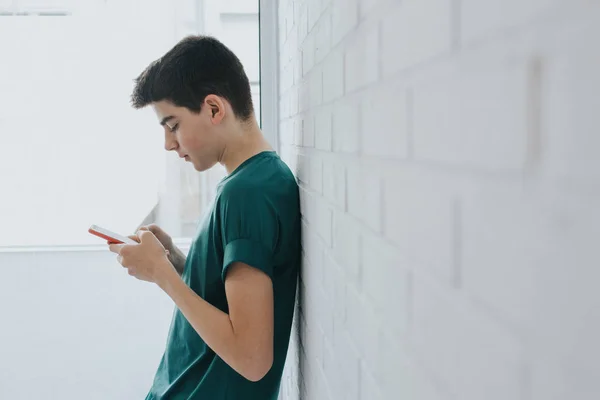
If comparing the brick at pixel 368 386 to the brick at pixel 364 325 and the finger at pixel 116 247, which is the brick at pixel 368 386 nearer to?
the brick at pixel 364 325

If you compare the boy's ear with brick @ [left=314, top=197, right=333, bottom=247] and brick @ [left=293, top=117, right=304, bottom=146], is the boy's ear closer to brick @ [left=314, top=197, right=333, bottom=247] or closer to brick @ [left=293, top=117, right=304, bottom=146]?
brick @ [left=293, top=117, right=304, bottom=146]

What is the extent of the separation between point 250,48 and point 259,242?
1407mm

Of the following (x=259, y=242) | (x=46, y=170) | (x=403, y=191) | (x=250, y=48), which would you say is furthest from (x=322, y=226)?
(x=46, y=170)

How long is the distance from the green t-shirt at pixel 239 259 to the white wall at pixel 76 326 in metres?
1.08

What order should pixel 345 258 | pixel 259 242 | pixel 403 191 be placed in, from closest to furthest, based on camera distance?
pixel 403 191 → pixel 345 258 → pixel 259 242

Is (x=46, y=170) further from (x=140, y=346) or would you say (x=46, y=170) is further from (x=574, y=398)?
(x=574, y=398)

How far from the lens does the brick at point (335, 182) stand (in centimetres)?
75

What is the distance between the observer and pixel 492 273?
33cm

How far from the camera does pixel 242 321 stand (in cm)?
101

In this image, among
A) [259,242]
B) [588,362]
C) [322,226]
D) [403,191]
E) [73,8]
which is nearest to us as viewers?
Answer: [588,362]

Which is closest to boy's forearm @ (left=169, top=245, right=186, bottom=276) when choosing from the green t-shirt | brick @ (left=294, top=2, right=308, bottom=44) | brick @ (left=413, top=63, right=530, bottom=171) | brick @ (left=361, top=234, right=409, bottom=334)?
the green t-shirt

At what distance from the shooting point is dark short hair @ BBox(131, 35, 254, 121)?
118 centimetres

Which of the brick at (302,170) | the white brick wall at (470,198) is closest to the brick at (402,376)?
the white brick wall at (470,198)

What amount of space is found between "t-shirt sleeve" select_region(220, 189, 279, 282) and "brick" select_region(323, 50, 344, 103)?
0.26 m
